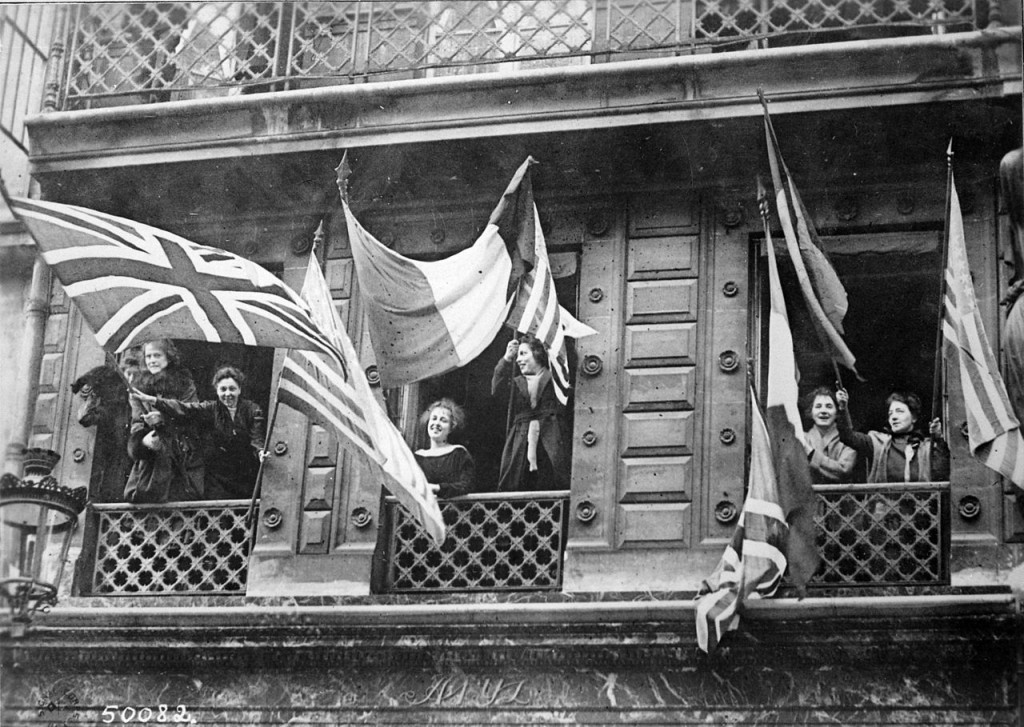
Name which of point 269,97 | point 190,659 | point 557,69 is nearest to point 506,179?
point 557,69

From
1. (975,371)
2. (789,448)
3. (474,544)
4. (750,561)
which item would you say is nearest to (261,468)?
(474,544)

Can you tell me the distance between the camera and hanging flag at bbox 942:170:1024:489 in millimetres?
14672

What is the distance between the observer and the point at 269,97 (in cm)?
1698

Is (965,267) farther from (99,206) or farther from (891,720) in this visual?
(99,206)

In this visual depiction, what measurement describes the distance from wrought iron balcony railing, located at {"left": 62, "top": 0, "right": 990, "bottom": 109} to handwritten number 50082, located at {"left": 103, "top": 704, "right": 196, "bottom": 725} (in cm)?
515

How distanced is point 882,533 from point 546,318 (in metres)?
3.13

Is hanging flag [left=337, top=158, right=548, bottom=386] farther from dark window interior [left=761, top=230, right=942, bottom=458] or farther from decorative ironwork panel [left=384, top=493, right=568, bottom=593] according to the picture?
dark window interior [left=761, top=230, right=942, bottom=458]

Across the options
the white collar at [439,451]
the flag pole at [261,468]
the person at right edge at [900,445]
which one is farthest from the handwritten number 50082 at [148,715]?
the person at right edge at [900,445]

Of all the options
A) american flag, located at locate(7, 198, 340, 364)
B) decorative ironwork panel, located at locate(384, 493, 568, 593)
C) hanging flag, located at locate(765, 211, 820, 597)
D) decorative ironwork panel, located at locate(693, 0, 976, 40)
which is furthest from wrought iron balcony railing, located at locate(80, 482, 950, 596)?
decorative ironwork panel, located at locate(693, 0, 976, 40)

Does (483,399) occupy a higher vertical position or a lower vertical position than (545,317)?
lower

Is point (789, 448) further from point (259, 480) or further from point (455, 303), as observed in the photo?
point (259, 480)

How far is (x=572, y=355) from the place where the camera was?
16.4 meters

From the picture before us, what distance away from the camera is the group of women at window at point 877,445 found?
51.0ft

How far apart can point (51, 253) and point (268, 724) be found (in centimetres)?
416
